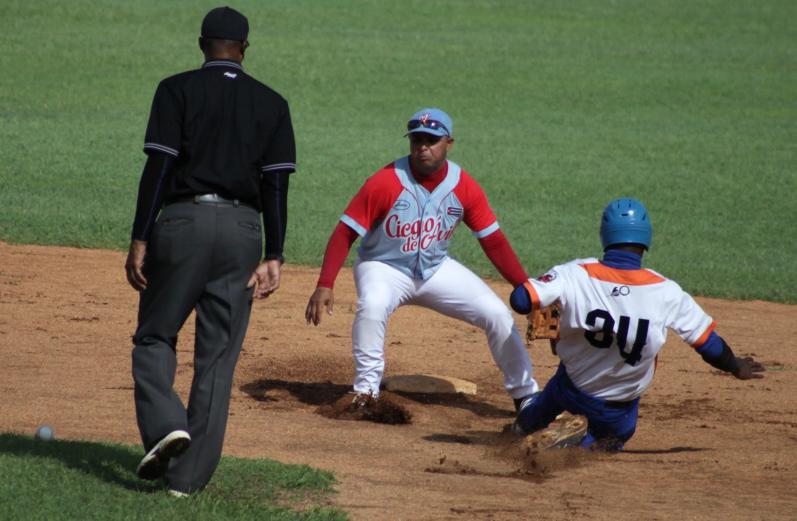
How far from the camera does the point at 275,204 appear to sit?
5570 millimetres

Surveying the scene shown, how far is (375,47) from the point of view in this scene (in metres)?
24.2

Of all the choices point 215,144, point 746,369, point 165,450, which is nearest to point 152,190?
point 215,144

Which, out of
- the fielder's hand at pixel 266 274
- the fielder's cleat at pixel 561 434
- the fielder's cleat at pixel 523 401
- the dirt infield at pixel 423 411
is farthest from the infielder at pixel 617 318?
the fielder's hand at pixel 266 274

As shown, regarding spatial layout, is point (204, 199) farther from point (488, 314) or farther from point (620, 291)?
point (488, 314)

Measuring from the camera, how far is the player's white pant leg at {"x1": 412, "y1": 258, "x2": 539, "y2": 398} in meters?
7.71

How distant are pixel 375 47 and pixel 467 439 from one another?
17.6 m

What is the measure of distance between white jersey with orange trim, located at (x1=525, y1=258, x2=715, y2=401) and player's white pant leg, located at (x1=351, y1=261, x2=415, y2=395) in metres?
1.19

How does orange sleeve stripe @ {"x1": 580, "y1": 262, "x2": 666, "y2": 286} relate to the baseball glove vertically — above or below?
above

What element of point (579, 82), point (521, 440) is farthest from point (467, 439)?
point (579, 82)

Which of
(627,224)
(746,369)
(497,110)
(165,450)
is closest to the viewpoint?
(165,450)

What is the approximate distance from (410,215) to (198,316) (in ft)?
7.69

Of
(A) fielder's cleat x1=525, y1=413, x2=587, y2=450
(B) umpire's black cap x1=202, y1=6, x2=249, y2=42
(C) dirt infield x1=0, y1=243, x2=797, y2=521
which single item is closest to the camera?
(B) umpire's black cap x1=202, y1=6, x2=249, y2=42

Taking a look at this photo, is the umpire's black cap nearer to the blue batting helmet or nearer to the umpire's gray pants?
the umpire's gray pants

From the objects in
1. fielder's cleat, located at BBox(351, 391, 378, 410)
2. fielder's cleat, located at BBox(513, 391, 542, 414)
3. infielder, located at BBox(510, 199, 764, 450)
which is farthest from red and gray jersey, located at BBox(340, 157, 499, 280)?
infielder, located at BBox(510, 199, 764, 450)
